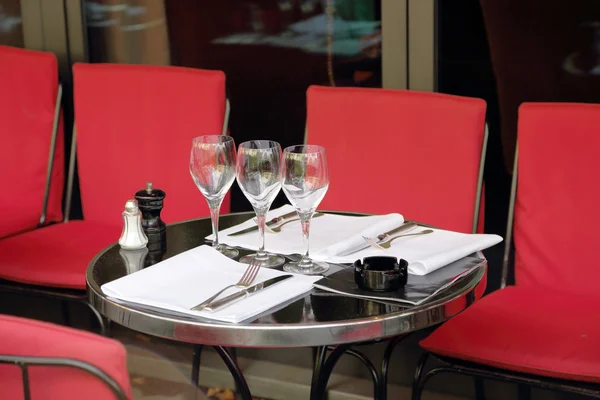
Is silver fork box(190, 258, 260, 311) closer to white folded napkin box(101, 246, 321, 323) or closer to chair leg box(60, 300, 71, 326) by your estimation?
white folded napkin box(101, 246, 321, 323)

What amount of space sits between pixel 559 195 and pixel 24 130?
1.65 metres

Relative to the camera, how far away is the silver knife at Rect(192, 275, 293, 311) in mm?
1477

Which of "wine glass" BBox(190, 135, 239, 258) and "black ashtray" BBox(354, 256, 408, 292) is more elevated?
"wine glass" BBox(190, 135, 239, 258)

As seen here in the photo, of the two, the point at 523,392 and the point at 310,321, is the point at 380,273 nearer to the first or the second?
the point at 310,321

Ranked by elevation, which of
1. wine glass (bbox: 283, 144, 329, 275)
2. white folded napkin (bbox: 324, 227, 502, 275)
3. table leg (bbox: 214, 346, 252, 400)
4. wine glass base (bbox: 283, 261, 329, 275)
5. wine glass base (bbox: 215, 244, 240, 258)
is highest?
wine glass (bbox: 283, 144, 329, 275)

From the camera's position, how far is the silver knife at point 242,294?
4.84 feet

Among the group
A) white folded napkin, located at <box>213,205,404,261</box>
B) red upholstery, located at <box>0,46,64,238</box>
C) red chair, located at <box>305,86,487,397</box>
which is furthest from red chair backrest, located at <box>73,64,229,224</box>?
white folded napkin, located at <box>213,205,404,261</box>

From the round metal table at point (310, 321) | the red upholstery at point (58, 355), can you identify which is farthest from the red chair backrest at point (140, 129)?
the red upholstery at point (58, 355)

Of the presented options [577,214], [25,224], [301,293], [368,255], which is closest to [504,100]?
[577,214]

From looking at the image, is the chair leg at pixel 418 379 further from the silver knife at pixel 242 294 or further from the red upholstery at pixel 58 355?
the red upholstery at pixel 58 355

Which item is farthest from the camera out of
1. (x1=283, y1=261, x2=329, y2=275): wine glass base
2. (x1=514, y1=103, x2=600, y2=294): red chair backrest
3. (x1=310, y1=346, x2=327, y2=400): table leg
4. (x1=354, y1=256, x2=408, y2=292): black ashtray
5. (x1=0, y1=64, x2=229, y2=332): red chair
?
(x1=0, y1=64, x2=229, y2=332): red chair

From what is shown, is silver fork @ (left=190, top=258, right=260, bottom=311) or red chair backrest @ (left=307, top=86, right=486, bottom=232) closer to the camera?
silver fork @ (left=190, top=258, right=260, bottom=311)

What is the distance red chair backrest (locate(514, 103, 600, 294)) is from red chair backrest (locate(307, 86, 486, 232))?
0.43 ft

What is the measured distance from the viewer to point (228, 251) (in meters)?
1.80
